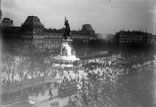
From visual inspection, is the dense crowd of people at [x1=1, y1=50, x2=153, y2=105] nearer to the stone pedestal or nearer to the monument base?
the monument base

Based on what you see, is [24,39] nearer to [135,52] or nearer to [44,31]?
[44,31]

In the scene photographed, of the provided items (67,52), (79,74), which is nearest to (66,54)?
(67,52)

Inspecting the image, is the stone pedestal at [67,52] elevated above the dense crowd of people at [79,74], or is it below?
above

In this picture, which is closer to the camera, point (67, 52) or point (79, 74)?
point (79, 74)

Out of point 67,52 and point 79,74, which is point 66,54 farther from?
point 79,74

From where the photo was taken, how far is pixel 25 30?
51281 millimetres

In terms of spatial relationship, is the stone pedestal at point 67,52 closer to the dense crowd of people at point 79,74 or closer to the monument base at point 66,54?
the monument base at point 66,54

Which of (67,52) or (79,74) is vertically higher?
(67,52)

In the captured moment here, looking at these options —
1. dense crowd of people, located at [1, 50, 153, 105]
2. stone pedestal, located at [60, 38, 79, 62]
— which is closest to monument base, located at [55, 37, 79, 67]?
stone pedestal, located at [60, 38, 79, 62]

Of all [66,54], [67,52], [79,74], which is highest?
[67,52]

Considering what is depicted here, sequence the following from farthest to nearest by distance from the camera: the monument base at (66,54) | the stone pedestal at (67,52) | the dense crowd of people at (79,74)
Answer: the stone pedestal at (67,52) < the monument base at (66,54) < the dense crowd of people at (79,74)

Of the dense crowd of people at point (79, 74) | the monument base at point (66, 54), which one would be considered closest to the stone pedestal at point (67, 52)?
the monument base at point (66, 54)

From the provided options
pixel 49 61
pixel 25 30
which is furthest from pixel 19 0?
pixel 25 30

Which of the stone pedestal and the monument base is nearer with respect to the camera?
the monument base
